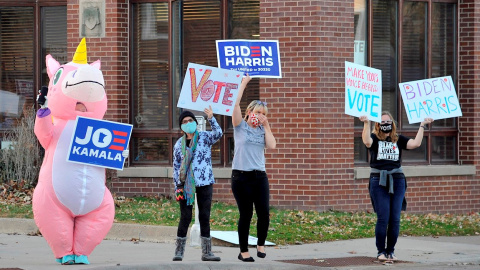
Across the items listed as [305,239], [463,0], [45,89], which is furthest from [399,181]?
[463,0]

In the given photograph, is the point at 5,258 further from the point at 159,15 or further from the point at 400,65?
the point at 400,65

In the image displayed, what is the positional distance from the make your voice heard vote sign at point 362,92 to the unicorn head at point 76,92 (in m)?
2.88

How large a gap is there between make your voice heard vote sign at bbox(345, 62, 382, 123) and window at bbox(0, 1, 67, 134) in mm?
7804

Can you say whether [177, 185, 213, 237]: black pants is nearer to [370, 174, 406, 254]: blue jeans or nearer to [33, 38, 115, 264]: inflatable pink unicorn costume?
[33, 38, 115, 264]: inflatable pink unicorn costume

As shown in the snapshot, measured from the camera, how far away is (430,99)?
37.3 feet

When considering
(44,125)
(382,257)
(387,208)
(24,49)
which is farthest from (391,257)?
(24,49)

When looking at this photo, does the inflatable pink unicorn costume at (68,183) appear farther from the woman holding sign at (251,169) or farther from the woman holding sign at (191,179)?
the woman holding sign at (251,169)

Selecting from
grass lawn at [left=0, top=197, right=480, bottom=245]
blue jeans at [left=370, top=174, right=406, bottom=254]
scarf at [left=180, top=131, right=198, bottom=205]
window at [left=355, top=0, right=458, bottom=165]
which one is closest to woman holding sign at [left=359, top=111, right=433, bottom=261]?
blue jeans at [left=370, top=174, right=406, bottom=254]

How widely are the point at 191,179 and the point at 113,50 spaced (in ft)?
22.1

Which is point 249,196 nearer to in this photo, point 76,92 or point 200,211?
point 200,211

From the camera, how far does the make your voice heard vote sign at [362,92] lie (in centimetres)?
1080

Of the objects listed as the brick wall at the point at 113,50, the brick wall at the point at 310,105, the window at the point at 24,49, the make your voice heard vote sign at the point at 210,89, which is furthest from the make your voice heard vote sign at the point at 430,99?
the window at the point at 24,49

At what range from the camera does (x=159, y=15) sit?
16.4 metres

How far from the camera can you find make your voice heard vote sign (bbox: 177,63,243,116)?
1030 centimetres
